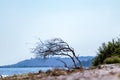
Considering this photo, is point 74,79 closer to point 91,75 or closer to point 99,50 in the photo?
point 91,75

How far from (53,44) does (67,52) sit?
6.58 feet

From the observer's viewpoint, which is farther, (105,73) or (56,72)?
(56,72)

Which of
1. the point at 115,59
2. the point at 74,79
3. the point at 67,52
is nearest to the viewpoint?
the point at 74,79

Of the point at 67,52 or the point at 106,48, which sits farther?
the point at 106,48

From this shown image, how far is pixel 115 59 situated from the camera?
1122 inches

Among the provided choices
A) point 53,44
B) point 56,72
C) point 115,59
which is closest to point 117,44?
point 53,44

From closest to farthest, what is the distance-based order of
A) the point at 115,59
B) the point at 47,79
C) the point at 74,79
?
the point at 74,79
the point at 47,79
the point at 115,59

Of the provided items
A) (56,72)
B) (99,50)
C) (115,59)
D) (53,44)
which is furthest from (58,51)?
(56,72)

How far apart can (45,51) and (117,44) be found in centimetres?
1423

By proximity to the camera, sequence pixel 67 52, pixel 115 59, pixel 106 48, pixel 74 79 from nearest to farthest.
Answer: pixel 74 79
pixel 115 59
pixel 67 52
pixel 106 48

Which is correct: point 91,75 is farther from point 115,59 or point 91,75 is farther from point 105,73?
point 115,59

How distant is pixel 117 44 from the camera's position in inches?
1880

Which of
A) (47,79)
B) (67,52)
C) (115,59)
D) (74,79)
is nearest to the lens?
(74,79)

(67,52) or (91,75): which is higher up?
(67,52)
